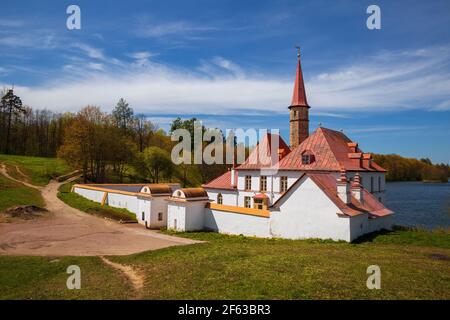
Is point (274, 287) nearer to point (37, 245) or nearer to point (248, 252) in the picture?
point (248, 252)

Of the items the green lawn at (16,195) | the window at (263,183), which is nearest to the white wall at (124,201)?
the green lawn at (16,195)

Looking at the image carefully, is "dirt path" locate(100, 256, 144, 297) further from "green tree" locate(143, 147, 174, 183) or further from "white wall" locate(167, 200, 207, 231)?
"green tree" locate(143, 147, 174, 183)

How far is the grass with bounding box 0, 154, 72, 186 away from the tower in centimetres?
3168

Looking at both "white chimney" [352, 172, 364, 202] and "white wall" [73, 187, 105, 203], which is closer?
"white chimney" [352, 172, 364, 202]

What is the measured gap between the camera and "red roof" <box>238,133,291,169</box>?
31531 millimetres

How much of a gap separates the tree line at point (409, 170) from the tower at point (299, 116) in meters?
85.6

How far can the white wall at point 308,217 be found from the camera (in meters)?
18.1

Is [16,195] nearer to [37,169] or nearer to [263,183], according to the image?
[37,169]

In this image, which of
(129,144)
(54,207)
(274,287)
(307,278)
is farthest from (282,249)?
(129,144)

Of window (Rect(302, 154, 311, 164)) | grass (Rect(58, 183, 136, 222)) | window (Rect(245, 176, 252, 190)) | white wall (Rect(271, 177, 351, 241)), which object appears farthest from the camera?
window (Rect(245, 176, 252, 190))

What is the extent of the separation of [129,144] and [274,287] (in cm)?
4350

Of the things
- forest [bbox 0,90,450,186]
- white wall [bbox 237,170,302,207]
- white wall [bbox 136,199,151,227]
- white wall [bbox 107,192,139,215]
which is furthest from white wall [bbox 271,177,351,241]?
forest [bbox 0,90,450,186]
